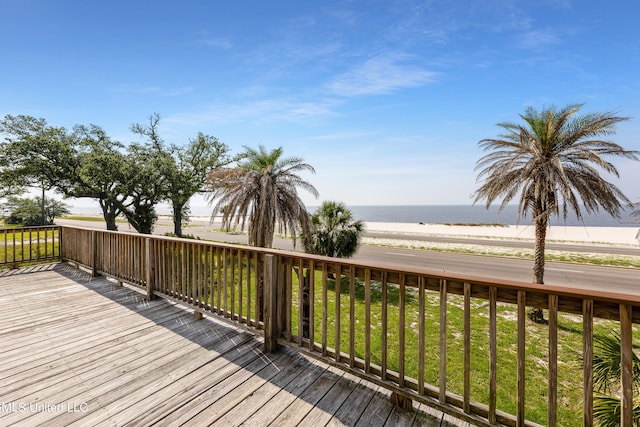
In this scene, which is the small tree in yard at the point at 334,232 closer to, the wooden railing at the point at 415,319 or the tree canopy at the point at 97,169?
the wooden railing at the point at 415,319

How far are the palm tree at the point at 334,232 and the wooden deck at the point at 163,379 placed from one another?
6.72 m

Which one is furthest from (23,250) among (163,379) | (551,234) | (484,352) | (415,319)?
(551,234)

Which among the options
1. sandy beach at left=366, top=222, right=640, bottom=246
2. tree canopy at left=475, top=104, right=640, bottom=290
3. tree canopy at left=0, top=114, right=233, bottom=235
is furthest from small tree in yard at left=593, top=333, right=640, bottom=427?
sandy beach at left=366, top=222, right=640, bottom=246

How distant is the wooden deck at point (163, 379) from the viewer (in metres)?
1.77

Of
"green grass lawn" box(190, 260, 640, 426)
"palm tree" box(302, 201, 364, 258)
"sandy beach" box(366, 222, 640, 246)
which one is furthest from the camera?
"sandy beach" box(366, 222, 640, 246)

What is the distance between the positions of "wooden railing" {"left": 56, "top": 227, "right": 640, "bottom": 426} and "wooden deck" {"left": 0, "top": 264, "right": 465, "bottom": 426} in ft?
0.58

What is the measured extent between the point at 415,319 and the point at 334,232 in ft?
14.9

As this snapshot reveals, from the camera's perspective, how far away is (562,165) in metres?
6.61

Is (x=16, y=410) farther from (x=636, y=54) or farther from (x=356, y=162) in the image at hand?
(x=356, y=162)

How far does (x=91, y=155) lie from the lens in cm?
1508

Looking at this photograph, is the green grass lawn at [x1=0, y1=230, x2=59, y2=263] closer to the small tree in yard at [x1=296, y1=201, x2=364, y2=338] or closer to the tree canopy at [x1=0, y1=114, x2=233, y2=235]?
the small tree in yard at [x1=296, y1=201, x2=364, y2=338]

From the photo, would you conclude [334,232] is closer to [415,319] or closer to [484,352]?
[415,319]

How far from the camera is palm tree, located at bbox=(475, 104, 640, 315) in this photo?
6.50 metres

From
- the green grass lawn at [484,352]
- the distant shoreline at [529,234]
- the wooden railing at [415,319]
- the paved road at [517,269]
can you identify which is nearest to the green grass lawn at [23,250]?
the wooden railing at [415,319]
